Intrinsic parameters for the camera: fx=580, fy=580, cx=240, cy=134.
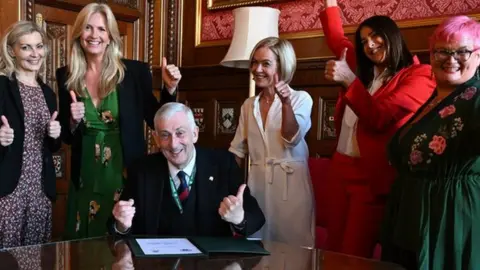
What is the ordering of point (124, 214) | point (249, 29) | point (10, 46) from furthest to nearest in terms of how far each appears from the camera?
point (249, 29), point (10, 46), point (124, 214)

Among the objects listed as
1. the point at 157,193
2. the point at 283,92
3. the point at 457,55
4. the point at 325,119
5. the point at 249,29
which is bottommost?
the point at 157,193

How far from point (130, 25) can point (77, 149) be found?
197 centimetres

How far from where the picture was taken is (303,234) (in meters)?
2.29

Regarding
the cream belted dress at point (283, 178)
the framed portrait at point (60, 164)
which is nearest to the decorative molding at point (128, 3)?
the framed portrait at point (60, 164)

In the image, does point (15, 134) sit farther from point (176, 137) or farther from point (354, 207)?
→ point (354, 207)

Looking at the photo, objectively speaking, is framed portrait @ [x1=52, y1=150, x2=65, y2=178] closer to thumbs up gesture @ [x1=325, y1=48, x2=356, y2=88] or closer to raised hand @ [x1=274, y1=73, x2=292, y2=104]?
raised hand @ [x1=274, y1=73, x2=292, y2=104]

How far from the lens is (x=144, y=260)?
4.90 ft

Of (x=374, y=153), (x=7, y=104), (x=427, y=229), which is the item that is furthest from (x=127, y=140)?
(x=427, y=229)

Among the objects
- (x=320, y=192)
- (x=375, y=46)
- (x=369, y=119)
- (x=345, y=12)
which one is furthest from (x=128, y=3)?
(x=369, y=119)

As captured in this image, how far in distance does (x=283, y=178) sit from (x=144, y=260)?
0.90 meters

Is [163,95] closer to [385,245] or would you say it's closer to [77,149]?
[77,149]

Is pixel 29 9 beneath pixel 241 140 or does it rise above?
above

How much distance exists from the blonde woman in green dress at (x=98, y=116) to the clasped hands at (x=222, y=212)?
530mm

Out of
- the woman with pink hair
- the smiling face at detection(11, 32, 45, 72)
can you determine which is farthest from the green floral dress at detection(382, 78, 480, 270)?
the smiling face at detection(11, 32, 45, 72)
